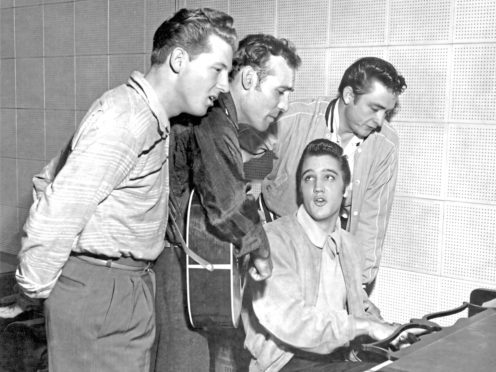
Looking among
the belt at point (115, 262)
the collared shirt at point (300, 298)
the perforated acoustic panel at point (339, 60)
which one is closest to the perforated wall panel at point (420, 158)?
the perforated acoustic panel at point (339, 60)

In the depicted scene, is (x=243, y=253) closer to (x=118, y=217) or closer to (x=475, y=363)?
(x=118, y=217)

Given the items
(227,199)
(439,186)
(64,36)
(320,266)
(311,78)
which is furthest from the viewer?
(64,36)

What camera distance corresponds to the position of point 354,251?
2768 mm

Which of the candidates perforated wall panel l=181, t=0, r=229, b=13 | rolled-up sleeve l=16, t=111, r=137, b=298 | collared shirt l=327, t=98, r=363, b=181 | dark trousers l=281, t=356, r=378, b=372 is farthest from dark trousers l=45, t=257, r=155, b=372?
perforated wall panel l=181, t=0, r=229, b=13

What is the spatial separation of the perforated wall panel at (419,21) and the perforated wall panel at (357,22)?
6cm

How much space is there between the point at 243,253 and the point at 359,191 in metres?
1.08

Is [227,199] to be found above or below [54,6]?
below

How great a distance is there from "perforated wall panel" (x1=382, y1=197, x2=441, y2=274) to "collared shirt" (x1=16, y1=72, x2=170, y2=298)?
165 centimetres

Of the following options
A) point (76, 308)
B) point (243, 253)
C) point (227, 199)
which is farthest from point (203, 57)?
point (76, 308)

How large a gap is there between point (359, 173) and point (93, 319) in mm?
1687

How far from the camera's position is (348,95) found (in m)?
3.18

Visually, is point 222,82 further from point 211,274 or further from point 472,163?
point 472,163

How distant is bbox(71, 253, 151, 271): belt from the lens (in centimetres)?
192

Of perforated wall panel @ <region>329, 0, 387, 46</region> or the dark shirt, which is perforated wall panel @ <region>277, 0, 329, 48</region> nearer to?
perforated wall panel @ <region>329, 0, 387, 46</region>
